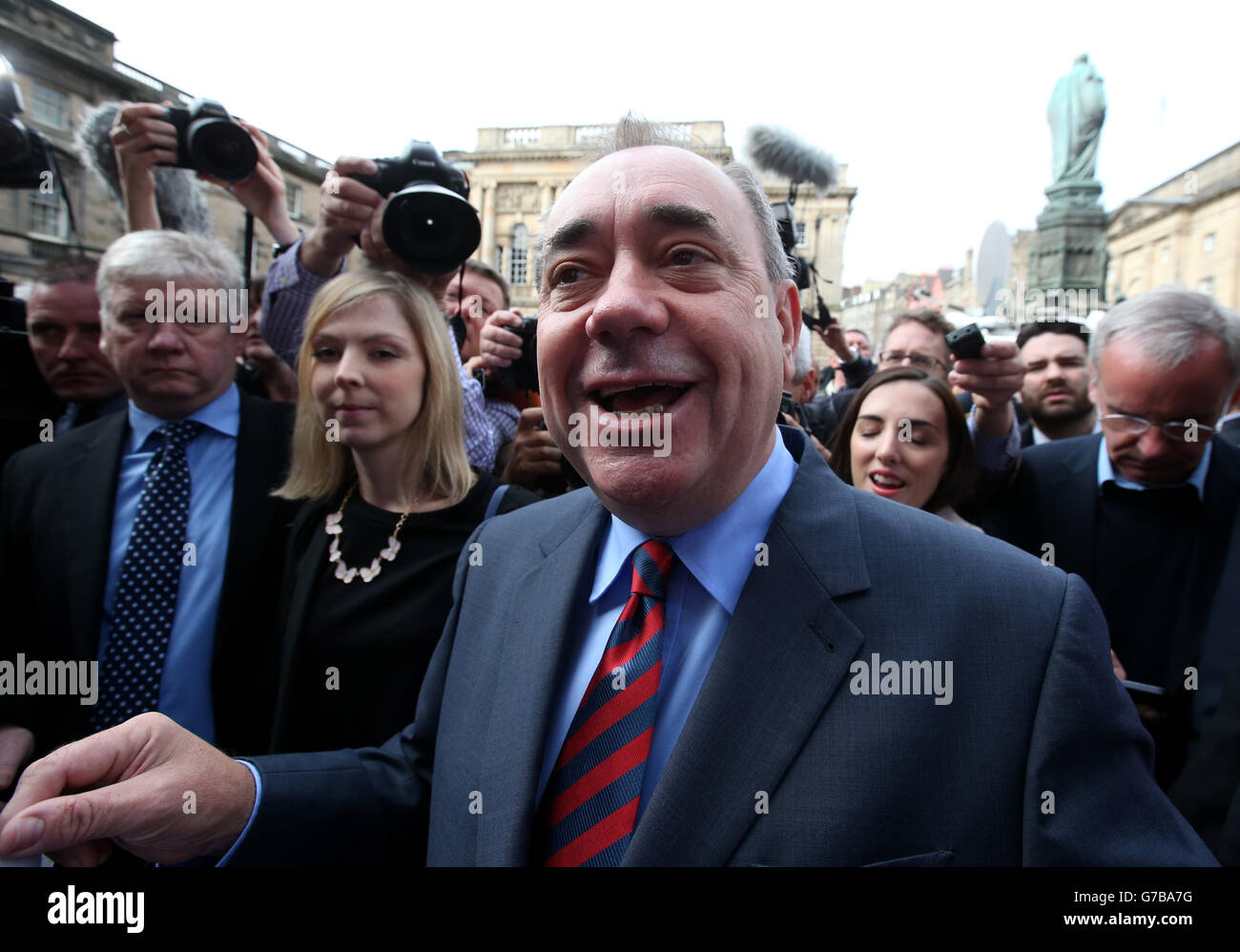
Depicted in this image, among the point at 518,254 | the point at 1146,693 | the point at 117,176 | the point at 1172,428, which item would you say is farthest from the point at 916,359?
the point at 518,254

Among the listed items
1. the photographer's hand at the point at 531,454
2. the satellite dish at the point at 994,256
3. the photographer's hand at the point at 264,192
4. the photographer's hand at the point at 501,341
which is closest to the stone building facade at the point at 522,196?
the satellite dish at the point at 994,256

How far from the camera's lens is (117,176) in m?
3.42

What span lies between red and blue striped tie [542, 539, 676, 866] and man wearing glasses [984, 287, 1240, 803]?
1.73 meters

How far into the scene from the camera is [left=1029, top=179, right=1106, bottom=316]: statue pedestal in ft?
30.8

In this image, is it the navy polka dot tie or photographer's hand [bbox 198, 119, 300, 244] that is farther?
photographer's hand [bbox 198, 119, 300, 244]

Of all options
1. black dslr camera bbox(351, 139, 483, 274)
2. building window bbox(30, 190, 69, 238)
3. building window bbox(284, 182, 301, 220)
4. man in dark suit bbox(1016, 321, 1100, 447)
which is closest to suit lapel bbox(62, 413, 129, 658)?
black dslr camera bbox(351, 139, 483, 274)

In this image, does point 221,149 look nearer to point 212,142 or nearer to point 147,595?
point 212,142

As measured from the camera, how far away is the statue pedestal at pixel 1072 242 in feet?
30.8

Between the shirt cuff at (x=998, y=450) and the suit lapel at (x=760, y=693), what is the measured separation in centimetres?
185

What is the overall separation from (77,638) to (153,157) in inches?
69.2

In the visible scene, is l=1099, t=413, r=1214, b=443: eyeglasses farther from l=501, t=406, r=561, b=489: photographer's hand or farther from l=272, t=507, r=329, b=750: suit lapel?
l=272, t=507, r=329, b=750: suit lapel

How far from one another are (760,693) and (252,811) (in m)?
0.88
